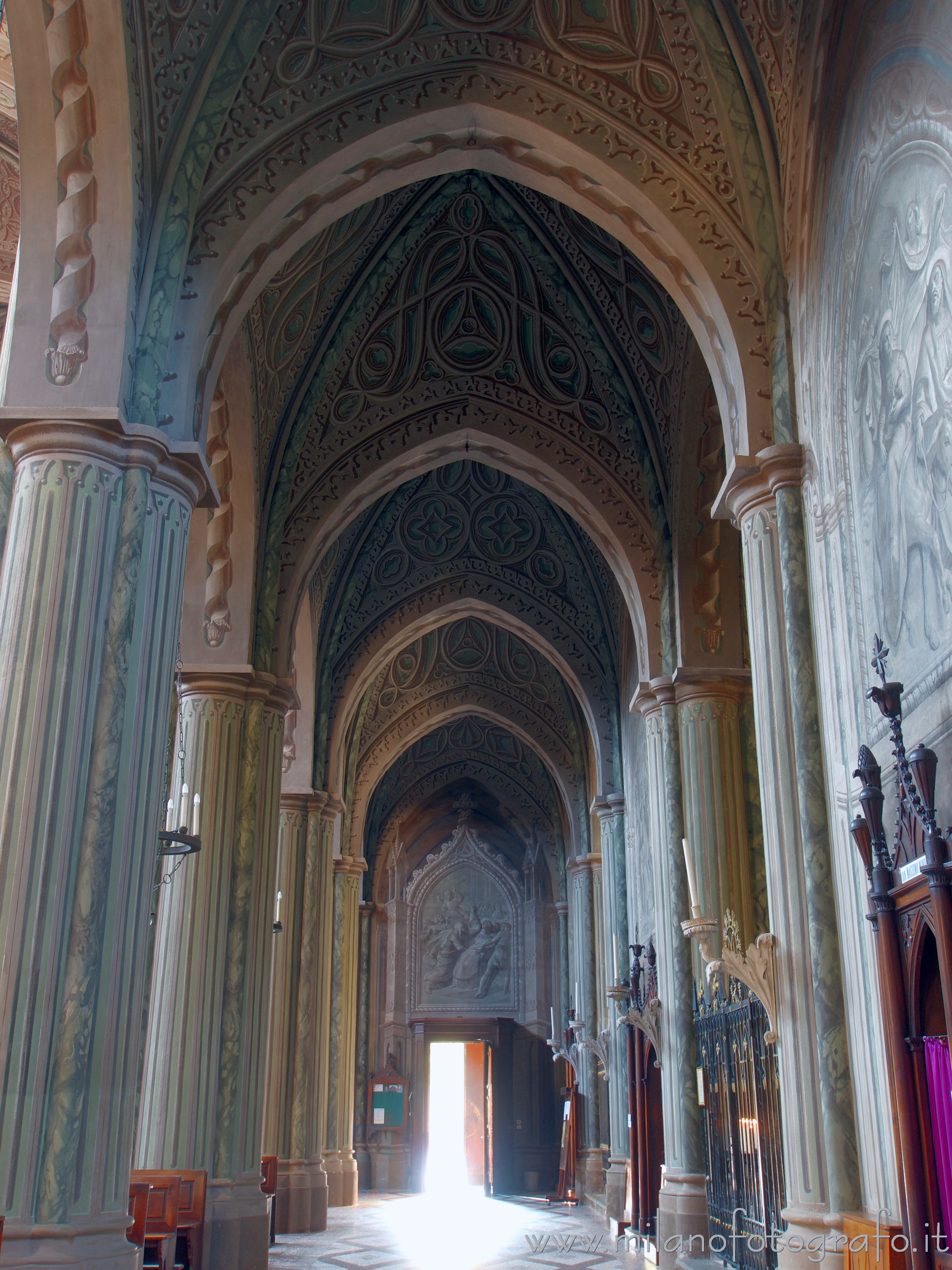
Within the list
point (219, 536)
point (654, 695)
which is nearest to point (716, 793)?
point (654, 695)

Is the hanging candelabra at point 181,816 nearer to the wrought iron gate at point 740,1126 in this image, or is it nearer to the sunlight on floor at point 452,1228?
the wrought iron gate at point 740,1126

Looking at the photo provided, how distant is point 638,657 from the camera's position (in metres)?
11.0

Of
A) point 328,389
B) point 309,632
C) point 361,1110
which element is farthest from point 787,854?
point 361,1110

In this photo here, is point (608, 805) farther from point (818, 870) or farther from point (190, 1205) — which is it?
point (818, 870)

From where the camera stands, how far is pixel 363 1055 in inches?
847

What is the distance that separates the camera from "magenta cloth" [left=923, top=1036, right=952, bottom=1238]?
4.04 m

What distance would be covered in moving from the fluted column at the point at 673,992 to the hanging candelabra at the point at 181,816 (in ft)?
12.4

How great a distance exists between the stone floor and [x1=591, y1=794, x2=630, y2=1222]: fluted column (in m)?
0.54

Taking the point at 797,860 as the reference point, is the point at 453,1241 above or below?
below

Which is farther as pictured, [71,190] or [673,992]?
[673,992]

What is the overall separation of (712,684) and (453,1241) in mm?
6412

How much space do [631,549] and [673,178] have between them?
162 inches

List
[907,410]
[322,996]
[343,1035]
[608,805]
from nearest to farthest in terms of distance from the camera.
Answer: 1. [907,410]
2. [322,996]
3. [608,805]
4. [343,1035]

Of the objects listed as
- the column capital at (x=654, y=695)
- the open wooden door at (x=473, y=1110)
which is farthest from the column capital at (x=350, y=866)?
the open wooden door at (x=473, y=1110)
